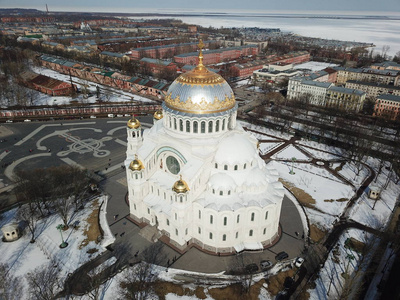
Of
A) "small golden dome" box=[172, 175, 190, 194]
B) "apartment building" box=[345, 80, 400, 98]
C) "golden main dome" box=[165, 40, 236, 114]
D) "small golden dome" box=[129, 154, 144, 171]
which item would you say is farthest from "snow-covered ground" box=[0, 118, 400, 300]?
"apartment building" box=[345, 80, 400, 98]

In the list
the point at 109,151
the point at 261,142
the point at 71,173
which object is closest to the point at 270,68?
the point at 261,142

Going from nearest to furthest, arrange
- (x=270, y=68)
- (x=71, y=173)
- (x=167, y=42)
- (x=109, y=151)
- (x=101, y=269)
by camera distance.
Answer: (x=101, y=269), (x=71, y=173), (x=109, y=151), (x=270, y=68), (x=167, y=42)

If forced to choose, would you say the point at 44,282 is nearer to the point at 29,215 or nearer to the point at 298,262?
the point at 29,215

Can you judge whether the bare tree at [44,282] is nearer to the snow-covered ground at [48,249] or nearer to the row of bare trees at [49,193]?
the snow-covered ground at [48,249]

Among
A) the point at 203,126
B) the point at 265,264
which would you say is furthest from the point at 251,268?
the point at 203,126

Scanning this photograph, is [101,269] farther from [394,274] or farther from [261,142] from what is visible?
[261,142]

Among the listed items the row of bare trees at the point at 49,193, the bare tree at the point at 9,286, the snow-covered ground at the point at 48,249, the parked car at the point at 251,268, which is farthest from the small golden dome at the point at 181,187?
the bare tree at the point at 9,286
